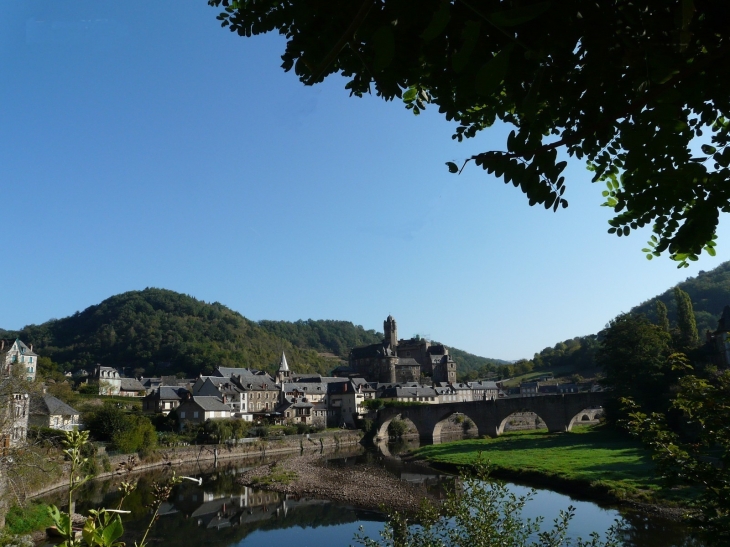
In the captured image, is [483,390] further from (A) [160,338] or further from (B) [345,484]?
(A) [160,338]

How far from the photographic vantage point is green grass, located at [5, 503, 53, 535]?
19.0m

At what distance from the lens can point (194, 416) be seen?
50.4 m

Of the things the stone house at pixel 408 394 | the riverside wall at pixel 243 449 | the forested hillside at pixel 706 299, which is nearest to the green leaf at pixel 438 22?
the riverside wall at pixel 243 449

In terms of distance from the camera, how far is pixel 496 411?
170 ft

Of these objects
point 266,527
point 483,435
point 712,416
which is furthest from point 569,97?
point 483,435

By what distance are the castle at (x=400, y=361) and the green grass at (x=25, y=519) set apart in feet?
226

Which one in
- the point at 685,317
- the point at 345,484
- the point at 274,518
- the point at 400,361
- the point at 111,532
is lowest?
the point at 274,518

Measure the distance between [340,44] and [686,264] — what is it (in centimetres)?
342

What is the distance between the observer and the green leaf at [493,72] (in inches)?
64.2

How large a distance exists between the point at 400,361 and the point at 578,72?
89.8m

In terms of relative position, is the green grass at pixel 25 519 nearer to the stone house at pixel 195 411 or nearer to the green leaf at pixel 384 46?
the green leaf at pixel 384 46

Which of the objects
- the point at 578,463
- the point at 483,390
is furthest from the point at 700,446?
the point at 483,390

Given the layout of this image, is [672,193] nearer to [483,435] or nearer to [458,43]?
[458,43]

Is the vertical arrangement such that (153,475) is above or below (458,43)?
below
